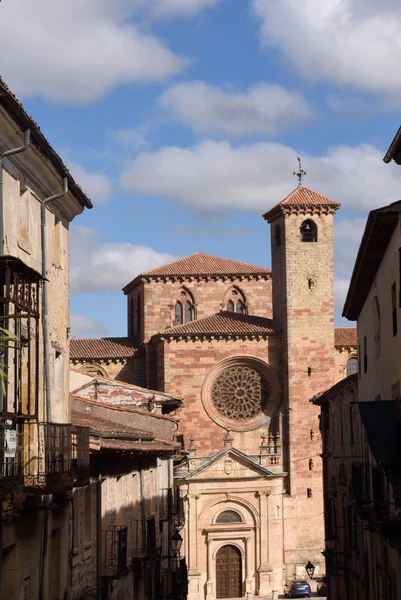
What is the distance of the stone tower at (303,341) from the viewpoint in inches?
2480

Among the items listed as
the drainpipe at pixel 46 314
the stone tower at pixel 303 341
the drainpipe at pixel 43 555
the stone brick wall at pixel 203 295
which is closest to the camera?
the drainpipe at pixel 43 555

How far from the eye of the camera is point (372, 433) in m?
19.1

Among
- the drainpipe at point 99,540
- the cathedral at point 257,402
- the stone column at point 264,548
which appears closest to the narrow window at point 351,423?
the drainpipe at point 99,540

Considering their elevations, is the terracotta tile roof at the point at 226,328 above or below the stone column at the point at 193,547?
above

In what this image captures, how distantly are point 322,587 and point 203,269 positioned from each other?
82.9ft

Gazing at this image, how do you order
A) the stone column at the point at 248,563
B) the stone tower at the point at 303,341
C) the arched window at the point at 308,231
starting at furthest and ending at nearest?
the arched window at the point at 308,231 → the stone tower at the point at 303,341 → the stone column at the point at 248,563

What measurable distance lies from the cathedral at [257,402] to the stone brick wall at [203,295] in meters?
3.23

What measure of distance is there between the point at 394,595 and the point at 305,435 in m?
40.3

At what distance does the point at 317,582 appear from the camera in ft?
200

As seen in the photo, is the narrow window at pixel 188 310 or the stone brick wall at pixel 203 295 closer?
the stone brick wall at pixel 203 295

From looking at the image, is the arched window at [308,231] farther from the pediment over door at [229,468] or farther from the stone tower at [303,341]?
the pediment over door at [229,468]

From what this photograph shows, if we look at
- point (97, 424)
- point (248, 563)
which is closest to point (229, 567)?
point (248, 563)

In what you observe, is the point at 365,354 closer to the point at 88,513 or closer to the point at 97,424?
the point at 97,424

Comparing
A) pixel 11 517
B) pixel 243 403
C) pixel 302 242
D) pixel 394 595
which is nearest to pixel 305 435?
pixel 243 403
